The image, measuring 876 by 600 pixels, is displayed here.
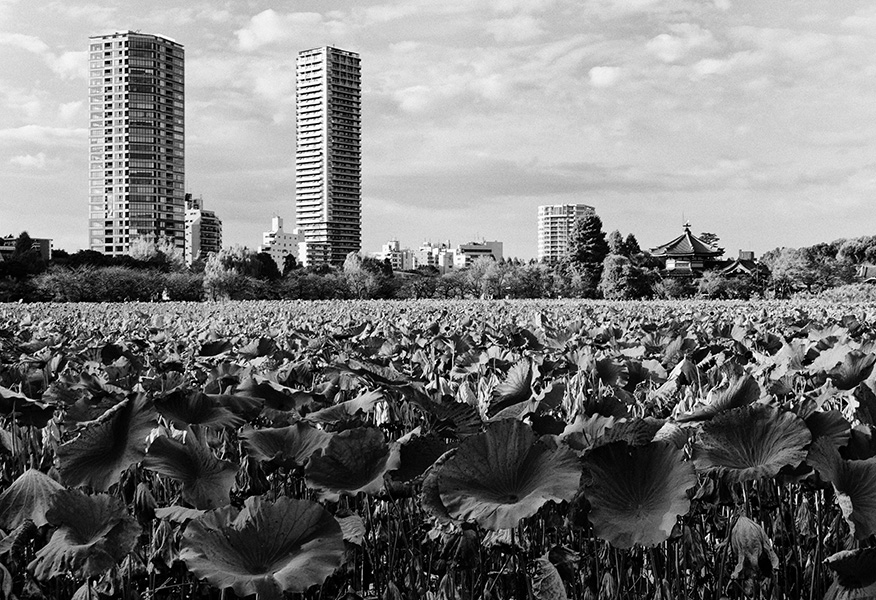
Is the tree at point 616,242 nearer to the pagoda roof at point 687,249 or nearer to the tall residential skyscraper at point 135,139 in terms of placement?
the pagoda roof at point 687,249

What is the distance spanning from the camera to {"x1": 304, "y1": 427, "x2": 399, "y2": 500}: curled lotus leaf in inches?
47.9

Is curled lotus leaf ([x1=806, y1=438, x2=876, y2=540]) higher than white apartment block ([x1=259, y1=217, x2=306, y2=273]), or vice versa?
white apartment block ([x1=259, y1=217, x2=306, y2=273])

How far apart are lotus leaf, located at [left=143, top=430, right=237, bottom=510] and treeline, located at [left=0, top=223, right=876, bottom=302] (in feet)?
128

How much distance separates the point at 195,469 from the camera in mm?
1281

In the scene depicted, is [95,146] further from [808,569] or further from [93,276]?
[808,569]

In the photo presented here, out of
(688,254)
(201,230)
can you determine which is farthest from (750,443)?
(201,230)

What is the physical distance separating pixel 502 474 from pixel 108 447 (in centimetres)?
68

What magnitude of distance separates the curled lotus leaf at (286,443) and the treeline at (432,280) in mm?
38978

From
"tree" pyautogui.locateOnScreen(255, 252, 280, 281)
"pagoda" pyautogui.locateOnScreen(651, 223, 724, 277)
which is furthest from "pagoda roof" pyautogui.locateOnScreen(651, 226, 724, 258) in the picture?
"tree" pyautogui.locateOnScreen(255, 252, 280, 281)

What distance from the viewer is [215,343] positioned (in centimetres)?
321

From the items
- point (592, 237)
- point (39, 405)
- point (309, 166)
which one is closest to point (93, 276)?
point (592, 237)

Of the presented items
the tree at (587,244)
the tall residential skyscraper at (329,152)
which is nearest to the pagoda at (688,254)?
the tree at (587,244)

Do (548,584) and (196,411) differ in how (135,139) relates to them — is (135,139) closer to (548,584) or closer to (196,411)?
(196,411)

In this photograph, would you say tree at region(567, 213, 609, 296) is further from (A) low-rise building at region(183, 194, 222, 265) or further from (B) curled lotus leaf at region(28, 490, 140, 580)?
(A) low-rise building at region(183, 194, 222, 265)
